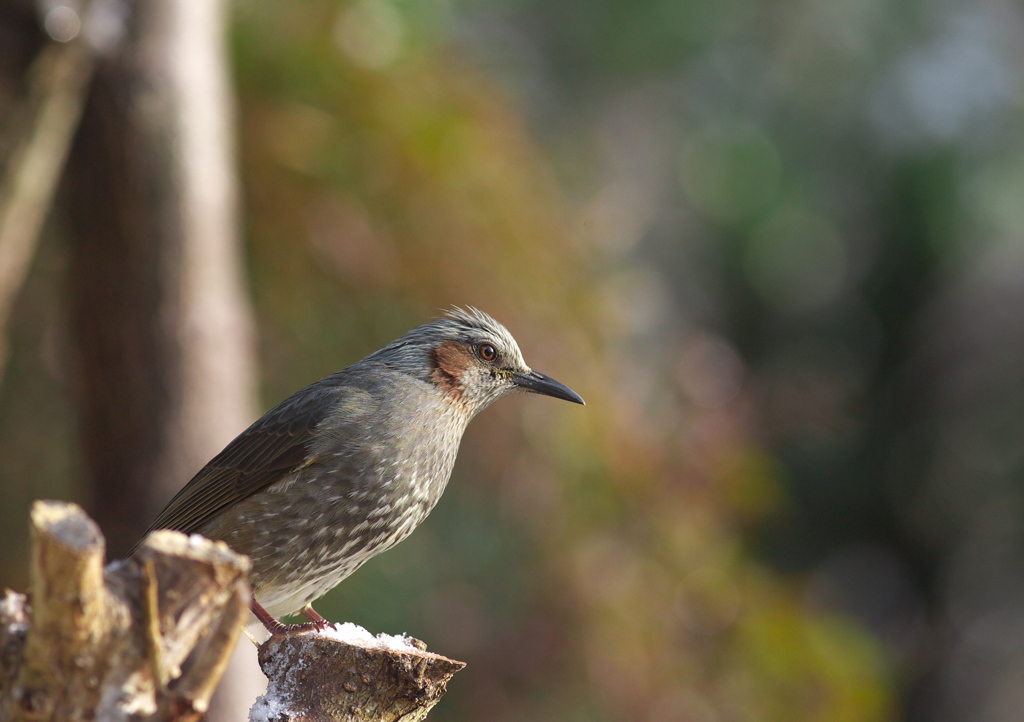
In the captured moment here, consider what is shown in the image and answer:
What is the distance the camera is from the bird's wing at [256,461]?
3.21 m

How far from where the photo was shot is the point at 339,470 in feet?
10.2

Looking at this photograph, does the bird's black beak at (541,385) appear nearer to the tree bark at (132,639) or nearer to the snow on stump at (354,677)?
the snow on stump at (354,677)

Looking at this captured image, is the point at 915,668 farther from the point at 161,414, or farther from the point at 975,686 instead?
the point at 161,414

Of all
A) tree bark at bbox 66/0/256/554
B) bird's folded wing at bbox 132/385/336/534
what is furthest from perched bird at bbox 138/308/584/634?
tree bark at bbox 66/0/256/554

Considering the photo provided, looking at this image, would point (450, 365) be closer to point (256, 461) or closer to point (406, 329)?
point (256, 461)

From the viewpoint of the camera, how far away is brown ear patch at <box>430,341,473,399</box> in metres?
3.43

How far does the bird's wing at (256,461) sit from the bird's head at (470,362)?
335mm

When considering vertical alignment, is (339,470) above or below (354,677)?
above

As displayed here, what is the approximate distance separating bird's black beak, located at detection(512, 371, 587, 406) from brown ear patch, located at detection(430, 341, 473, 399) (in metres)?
0.19

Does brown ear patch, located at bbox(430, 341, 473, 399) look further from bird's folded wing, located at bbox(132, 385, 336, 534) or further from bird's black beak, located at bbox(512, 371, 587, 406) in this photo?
bird's folded wing, located at bbox(132, 385, 336, 534)

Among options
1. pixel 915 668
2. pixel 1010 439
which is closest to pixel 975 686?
pixel 915 668

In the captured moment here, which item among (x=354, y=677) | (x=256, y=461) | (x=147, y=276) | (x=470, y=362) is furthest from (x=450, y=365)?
(x=147, y=276)

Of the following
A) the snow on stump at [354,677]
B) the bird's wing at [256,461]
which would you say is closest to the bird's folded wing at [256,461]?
the bird's wing at [256,461]

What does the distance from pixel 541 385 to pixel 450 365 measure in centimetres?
32
